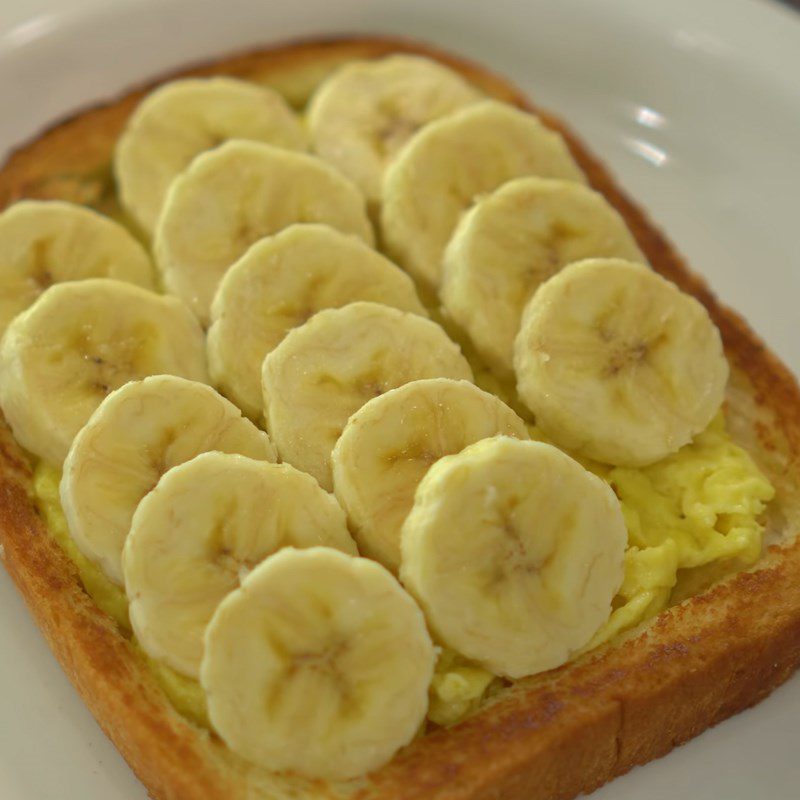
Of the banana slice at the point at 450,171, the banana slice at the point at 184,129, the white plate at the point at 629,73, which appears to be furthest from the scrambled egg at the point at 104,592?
the white plate at the point at 629,73

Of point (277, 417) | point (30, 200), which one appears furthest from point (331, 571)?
point (30, 200)

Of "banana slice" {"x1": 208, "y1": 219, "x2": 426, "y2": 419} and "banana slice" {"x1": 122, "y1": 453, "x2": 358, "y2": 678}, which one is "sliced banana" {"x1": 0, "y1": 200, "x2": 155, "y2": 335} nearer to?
"banana slice" {"x1": 208, "y1": 219, "x2": 426, "y2": 419}

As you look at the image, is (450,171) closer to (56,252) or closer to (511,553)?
(56,252)

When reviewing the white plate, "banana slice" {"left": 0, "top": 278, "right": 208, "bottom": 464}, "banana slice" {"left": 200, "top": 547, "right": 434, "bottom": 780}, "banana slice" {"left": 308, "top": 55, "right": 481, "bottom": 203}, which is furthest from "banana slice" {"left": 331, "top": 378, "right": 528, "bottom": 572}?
the white plate

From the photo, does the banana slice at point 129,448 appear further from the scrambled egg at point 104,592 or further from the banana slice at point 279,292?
the banana slice at point 279,292

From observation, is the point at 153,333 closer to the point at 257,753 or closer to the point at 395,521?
the point at 395,521

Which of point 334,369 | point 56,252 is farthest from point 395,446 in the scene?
point 56,252
